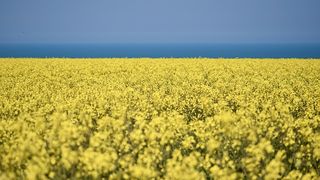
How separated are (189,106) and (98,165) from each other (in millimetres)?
7028

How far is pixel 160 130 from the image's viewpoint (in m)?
7.48

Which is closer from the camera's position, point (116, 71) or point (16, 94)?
point (16, 94)

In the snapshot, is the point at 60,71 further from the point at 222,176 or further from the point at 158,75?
the point at 222,176

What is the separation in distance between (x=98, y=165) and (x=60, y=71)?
1857 cm

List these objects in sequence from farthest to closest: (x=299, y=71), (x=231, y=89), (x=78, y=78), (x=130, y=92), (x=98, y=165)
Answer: (x=299, y=71) → (x=78, y=78) → (x=231, y=89) → (x=130, y=92) → (x=98, y=165)

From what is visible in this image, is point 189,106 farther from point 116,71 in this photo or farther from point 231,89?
point 116,71

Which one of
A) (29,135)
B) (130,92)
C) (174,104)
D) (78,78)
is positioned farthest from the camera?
(78,78)

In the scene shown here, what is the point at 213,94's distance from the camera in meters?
13.5

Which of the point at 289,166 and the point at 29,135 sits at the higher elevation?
the point at 29,135

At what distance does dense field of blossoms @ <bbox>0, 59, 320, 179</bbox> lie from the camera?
5.80 m

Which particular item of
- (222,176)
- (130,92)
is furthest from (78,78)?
(222,176)

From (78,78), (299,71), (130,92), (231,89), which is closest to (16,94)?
(130,92)

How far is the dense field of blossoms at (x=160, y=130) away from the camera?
5.80 m

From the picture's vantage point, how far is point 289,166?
25.8 feet
